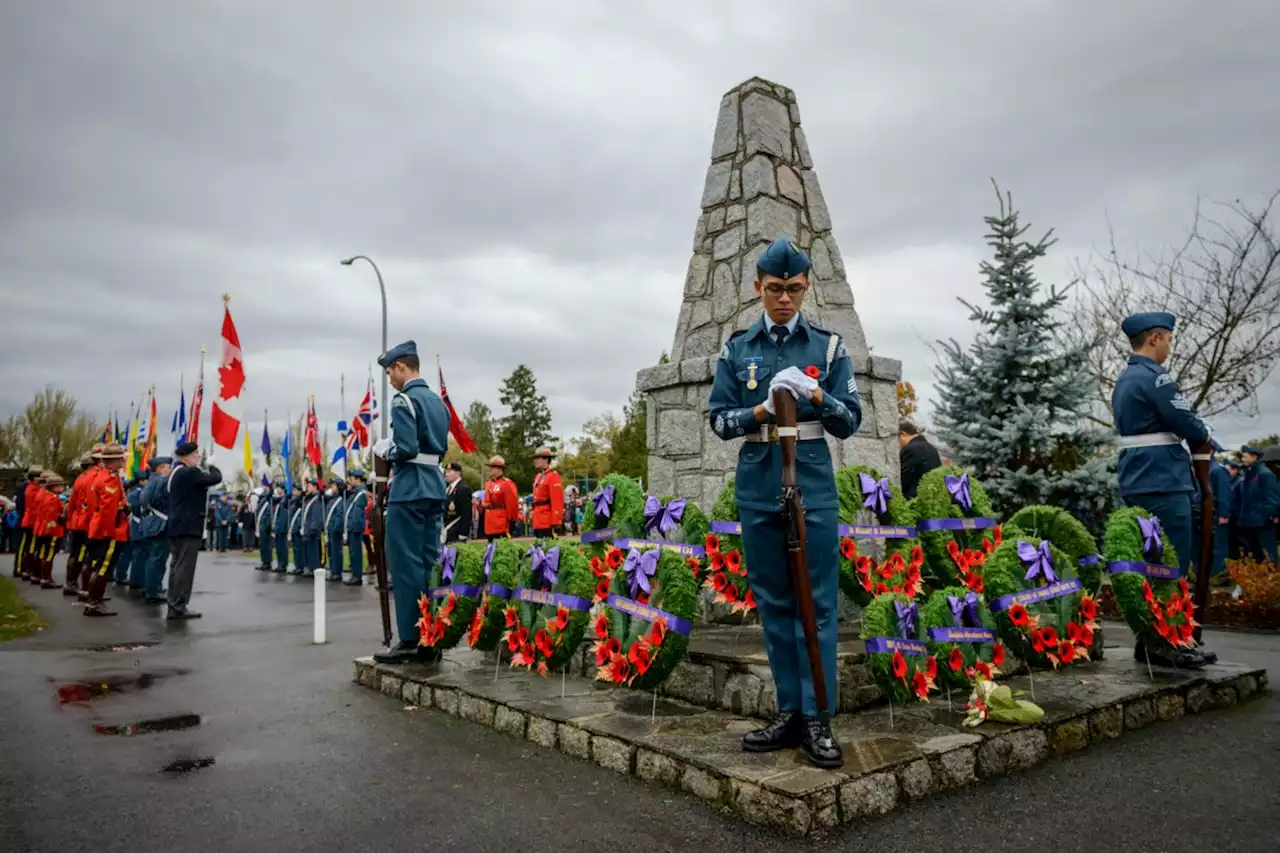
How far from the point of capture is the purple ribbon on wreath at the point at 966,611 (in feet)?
14.8

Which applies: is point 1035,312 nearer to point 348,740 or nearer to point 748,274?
point 748,274

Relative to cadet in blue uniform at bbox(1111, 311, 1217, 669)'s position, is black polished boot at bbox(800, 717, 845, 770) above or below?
below

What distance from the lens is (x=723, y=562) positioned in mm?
5508

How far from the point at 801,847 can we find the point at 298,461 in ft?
211

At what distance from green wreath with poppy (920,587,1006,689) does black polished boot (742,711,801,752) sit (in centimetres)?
106

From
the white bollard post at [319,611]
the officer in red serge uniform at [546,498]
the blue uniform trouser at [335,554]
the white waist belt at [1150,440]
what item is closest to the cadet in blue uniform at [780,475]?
the white waist belt at [1150,440]

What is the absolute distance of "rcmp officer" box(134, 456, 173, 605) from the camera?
513 inches

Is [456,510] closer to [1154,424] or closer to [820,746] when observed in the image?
[1154,424]

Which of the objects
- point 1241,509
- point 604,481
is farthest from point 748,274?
point 1241,509

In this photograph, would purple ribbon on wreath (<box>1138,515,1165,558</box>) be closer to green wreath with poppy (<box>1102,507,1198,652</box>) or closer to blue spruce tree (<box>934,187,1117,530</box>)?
green wreath with poppy (<box>1102,507,1198,652</box>)

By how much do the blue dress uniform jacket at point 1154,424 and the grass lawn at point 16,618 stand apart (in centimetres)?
1068

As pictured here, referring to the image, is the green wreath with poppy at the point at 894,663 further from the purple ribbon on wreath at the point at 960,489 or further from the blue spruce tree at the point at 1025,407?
the blue spruce tree at the point at 1025,407

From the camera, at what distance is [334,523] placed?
17.4m

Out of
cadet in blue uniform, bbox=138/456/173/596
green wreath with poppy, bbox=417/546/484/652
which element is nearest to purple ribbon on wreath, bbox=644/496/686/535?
green wreath with poppy, bbox=417/546/484/652
